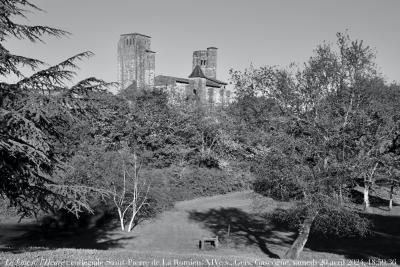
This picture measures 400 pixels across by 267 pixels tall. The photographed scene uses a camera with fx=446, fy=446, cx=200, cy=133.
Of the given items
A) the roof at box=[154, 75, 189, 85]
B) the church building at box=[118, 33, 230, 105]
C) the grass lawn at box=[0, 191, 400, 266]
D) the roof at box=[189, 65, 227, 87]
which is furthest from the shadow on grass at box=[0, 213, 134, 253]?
the roof at box=[189, 65, 227, 87]

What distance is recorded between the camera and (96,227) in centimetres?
3125

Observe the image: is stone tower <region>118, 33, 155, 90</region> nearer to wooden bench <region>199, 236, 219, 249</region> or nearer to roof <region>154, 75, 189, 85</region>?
roof <region>154, 75, 189, 85</region>

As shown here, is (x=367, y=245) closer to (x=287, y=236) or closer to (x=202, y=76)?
(x=287, y=236)

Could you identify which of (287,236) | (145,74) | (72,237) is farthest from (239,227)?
(145,74)

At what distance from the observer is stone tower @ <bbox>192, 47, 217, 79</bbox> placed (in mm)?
82625

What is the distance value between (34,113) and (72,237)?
773 inches

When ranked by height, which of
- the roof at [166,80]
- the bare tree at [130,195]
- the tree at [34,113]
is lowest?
the bare tree at [130,195]

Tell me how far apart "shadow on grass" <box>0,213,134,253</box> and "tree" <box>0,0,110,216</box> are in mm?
14198

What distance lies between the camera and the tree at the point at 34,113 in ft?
31.6

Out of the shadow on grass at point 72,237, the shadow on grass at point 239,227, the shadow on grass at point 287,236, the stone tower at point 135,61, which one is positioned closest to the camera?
the shadow on grass at point 287,236

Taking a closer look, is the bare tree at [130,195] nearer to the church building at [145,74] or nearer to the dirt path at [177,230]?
the dirt path at [177,230]

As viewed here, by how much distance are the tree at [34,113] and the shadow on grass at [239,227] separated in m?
14.5

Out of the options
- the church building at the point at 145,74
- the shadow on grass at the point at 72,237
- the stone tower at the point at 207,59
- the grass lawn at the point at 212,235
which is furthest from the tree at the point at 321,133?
the stone tower at the point at 207,59

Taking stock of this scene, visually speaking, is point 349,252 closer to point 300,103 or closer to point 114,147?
point 300,103
